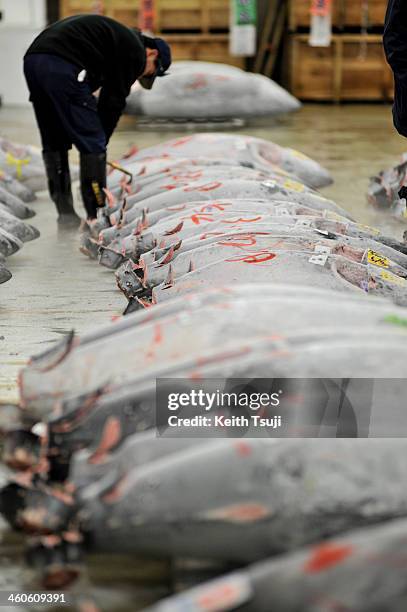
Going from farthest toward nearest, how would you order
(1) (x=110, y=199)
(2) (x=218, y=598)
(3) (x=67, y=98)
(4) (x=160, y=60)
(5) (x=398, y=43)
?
1. (4) (x=160, y=60)
2. (3) (x=67, y=98)
3. (1) (x=110, y=199)
4. (5) (x=398, y=43)
5. (2) (x=218, y=598)

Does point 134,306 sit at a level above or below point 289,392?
below

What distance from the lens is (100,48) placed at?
5.25 metres

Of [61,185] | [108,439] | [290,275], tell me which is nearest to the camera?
[108,439]

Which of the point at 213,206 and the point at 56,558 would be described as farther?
the point at 213,206

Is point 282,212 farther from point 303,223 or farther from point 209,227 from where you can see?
point 209,227

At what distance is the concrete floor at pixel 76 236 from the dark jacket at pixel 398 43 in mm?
1248

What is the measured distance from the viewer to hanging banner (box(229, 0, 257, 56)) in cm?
1045

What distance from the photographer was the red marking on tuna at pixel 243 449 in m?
1.92

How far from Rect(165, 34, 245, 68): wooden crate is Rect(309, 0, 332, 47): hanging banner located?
1376 millimetres

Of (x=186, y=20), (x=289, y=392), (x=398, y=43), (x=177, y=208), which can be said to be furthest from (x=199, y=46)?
(x=289, y=392)

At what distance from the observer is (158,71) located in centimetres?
549

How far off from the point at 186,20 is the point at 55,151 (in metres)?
6.28

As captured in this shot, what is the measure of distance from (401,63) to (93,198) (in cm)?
202

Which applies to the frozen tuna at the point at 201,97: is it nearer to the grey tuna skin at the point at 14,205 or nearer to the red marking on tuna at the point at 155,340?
the grey tuna skin at the point at 14,205
